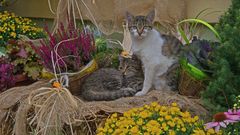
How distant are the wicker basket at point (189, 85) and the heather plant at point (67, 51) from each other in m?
0.62

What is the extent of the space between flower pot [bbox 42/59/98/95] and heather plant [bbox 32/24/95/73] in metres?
0.03

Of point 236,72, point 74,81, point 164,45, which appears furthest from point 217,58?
point 74,81

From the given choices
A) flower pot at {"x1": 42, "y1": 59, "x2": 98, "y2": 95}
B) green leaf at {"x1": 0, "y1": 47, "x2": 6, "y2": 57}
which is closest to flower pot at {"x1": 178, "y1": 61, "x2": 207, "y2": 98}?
flower pot at {"x1": 42, "y1": 59, "x2": 98, "y2": 95}

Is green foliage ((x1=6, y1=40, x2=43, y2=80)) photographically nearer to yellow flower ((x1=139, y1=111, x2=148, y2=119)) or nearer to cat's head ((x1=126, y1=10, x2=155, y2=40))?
cat's head ((x1=126, y1=10, x2=155, y2=40))

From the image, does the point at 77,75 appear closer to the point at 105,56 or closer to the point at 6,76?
the point at 105,56

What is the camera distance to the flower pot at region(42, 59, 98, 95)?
104 inches

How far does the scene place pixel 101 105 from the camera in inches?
90.5

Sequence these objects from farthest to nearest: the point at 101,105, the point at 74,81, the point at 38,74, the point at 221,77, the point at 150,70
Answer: the point at 38,74 < the point at 74,81 < the point at 150,70 < the point at 101,105 < the point at 221,77

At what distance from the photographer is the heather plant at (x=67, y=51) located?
8.60ft

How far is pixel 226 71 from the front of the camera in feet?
6.73

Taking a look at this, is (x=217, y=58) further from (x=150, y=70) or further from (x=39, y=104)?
(x=39, y=104)

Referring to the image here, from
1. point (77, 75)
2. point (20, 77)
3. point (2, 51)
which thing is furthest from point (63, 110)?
point (2, 51)

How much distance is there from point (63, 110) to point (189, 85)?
71 cm

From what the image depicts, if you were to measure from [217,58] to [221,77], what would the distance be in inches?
5.2
